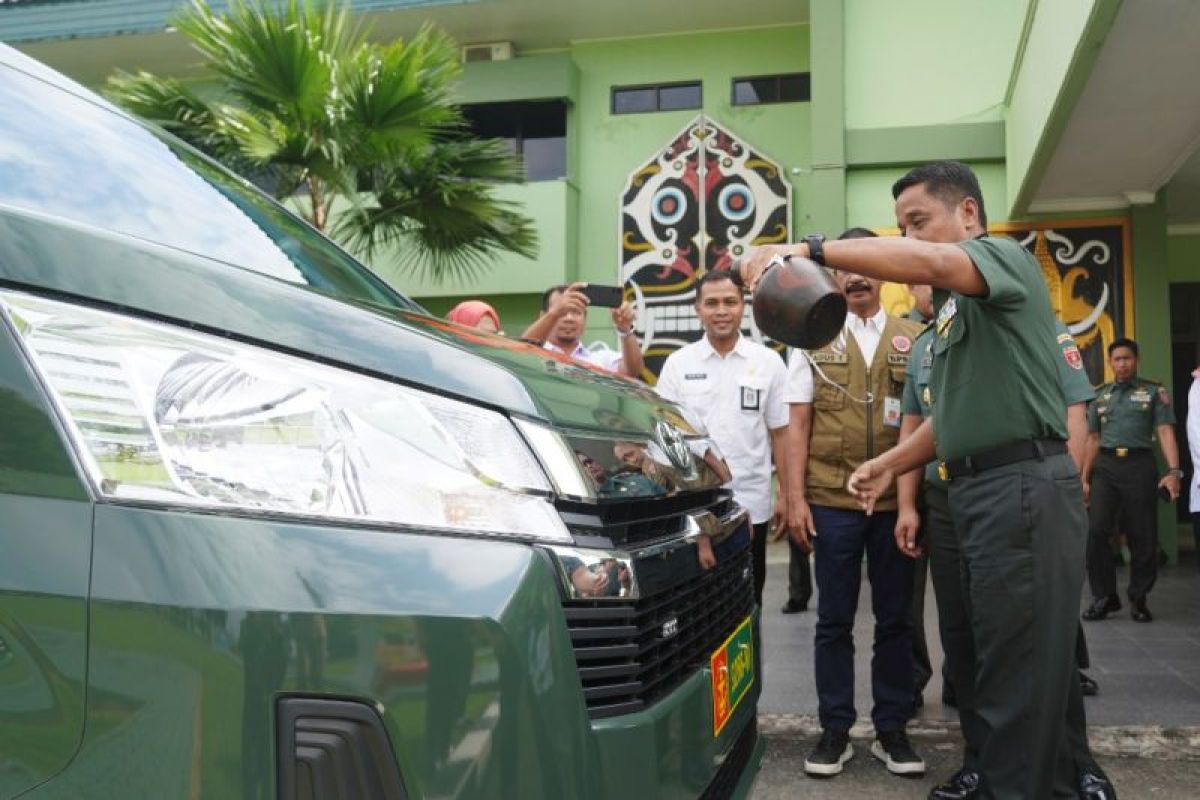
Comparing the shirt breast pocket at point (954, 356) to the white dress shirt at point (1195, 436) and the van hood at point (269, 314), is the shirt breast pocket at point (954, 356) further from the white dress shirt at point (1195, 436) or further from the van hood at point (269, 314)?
the white dress shirt at point (1195, 436)

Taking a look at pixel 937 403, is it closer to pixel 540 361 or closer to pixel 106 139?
pixel 540 361

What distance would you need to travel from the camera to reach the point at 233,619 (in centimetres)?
102

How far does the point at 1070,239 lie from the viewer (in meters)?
7.86

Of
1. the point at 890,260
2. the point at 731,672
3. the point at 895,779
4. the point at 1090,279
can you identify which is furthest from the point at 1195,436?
the point at 731,672

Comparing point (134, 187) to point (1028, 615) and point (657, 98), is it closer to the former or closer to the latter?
point (1028, 615)

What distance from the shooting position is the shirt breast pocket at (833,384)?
11.3 ft

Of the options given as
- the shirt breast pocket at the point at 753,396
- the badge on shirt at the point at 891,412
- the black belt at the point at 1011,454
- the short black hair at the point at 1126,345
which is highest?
the short black hair at the point at 1126,345

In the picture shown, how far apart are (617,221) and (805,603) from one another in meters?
5.87

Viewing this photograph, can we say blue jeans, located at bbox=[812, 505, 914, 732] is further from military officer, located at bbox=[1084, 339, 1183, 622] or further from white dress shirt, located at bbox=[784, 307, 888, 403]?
military officer, located at bbox=[1084, 339, 1183, 622]

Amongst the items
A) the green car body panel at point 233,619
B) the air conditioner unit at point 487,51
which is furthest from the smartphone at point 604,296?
the air conditioner unit at point 487,51

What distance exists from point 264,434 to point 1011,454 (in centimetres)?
198

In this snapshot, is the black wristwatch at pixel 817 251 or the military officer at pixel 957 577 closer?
the black wristwatch at pixel 817 251

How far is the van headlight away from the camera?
3.47 feet

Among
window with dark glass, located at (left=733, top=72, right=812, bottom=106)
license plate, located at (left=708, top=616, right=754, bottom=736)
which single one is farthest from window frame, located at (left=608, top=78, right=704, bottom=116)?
license plate, located at (left=708, top=616, right=754, bottom=736)
